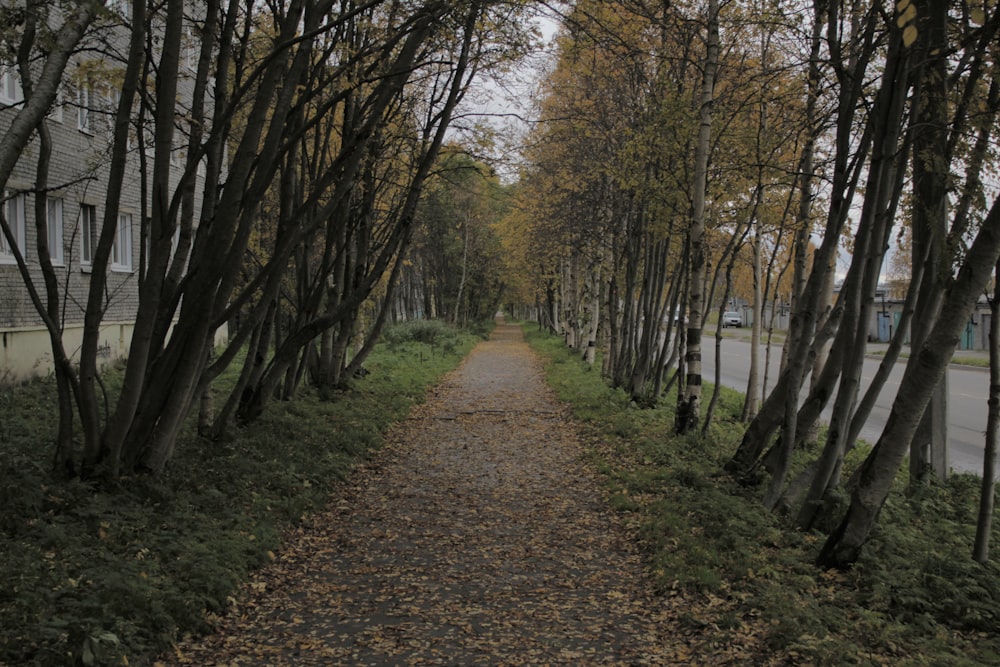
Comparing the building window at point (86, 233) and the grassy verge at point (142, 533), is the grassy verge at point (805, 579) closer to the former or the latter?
the grassy verge at point (142, 533)

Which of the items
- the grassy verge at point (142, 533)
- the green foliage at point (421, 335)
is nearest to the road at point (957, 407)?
the grassy verge at point (142, 533)

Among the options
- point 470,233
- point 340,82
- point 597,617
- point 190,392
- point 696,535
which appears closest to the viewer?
point 597,617

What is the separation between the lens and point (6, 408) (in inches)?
407

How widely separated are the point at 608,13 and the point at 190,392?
7.86m

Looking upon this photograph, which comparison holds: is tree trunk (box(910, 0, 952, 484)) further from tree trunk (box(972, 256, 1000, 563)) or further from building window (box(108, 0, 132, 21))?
building window (box(108, 0, 132, 21))

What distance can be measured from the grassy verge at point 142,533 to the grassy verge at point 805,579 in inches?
123

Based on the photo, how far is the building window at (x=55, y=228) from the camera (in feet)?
50.4

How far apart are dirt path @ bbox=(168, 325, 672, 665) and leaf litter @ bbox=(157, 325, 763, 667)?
0.01 metres

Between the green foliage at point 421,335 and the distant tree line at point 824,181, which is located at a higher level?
the distant tree line at point 824,181

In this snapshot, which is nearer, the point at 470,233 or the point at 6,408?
the point at 6,408

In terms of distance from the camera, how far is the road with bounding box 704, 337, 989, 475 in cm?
1142

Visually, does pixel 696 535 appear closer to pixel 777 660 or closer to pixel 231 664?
pixel 777 660

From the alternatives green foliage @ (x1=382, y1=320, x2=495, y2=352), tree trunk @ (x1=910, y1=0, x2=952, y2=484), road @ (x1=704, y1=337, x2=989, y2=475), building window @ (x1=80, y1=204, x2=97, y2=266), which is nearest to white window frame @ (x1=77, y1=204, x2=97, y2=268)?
building window @ (x1=80, y1=204, x2=97, y2=266)

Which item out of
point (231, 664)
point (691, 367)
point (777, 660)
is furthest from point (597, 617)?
point (691, 367)
